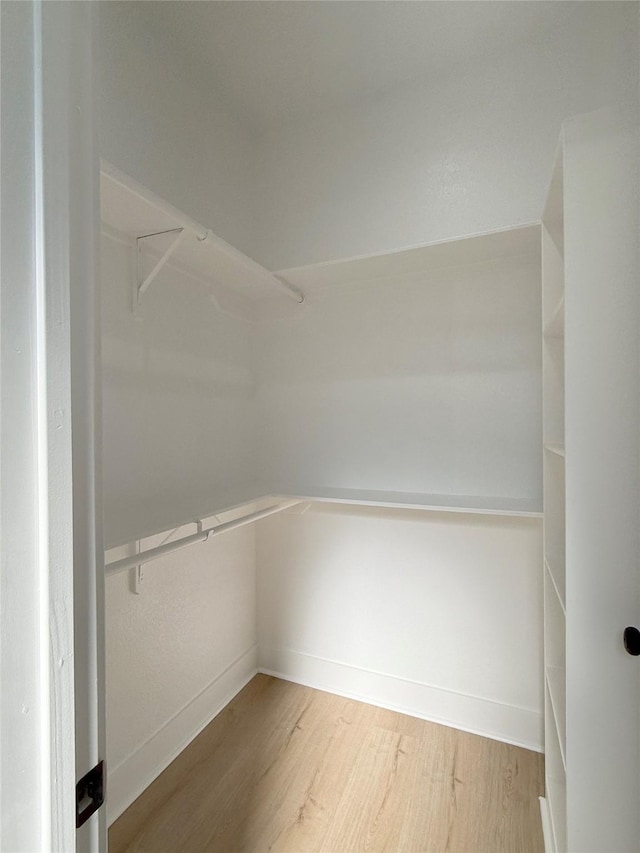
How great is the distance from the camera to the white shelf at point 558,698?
42.9 inches

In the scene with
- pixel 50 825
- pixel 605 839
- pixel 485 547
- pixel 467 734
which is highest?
pixel 50 825

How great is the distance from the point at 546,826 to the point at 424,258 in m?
2.05

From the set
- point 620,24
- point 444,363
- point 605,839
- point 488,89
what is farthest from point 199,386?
point 620,24

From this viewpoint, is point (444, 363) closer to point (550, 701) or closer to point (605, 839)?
point (550, 701)

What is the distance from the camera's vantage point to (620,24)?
1.36 m

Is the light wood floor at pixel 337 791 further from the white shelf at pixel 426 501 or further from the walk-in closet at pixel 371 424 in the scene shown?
the white shelf at pixel 426 501

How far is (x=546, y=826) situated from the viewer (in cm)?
130

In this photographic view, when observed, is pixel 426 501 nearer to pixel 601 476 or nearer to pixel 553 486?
pixel 553 486

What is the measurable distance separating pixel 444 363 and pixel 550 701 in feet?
4.26

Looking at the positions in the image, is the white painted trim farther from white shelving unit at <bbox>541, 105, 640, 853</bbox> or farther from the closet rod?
the closet rod

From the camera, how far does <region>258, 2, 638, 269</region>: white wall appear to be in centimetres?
148

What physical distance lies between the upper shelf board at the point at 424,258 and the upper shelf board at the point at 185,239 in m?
0.17

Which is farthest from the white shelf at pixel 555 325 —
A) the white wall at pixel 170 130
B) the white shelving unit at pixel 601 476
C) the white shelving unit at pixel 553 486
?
the white wall at pixel 170 130

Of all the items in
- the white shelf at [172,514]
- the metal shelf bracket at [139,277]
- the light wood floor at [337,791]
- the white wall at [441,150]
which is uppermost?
the white wall at [441,150]
